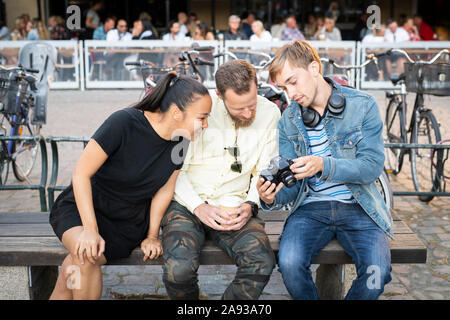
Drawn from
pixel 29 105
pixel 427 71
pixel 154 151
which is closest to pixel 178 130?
pixel 154 151

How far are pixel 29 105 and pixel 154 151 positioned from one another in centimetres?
406

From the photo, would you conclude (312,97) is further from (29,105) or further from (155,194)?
(29,105)

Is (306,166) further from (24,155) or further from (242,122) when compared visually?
(24,155)

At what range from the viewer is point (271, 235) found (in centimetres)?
320

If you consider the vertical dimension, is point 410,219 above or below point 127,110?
below

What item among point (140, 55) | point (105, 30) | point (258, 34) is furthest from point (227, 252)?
point (105, 30)

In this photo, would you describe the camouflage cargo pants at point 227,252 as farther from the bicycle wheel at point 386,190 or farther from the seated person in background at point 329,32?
the seated person in background at point 329,32

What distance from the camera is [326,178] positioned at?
9.26ft

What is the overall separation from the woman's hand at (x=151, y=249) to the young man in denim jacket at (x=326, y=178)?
1.95ft

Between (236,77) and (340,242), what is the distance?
3.32ft

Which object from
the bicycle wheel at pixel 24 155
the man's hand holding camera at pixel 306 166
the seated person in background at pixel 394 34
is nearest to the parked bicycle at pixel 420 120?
the man's hand holding camera at pixel 306 166

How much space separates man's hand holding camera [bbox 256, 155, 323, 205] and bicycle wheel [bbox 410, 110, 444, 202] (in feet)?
10.0

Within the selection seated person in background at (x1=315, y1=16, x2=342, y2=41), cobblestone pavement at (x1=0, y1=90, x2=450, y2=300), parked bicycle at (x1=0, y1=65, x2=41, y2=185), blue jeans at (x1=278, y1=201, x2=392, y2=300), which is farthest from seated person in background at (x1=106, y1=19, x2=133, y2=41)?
blue jeans at (x1=278, y1=201, x2=392, y2=300)

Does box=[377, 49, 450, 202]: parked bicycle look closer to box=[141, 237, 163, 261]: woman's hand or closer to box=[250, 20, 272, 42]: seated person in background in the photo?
box=[141, 237, 163, 261]: woman's hand
